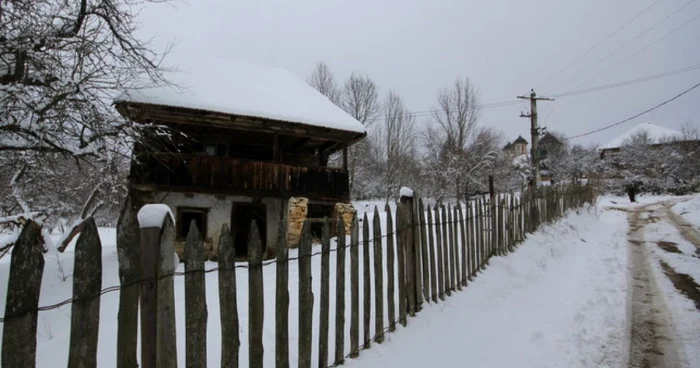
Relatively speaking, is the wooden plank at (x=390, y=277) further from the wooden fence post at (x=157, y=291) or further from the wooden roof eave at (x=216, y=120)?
the wooden roof eave at (x=216, y=120)

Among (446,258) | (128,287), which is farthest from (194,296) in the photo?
(446,258)

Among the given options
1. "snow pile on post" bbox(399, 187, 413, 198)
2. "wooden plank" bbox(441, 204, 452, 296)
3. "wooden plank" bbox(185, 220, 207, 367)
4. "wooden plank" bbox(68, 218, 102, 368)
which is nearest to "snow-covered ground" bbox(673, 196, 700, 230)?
"wooden plank" bbox(441, 204, 452, 296)

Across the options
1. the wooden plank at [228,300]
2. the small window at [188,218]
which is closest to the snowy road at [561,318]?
the wooden plank at [228,300]

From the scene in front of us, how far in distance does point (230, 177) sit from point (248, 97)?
112 inches

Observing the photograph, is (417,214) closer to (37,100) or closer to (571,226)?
(37,100)

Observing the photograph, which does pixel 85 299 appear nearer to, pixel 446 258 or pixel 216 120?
pixel 446 258

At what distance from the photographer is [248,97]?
12.6 metres

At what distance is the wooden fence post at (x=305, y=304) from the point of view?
3006 millimetres

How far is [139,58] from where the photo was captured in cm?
652

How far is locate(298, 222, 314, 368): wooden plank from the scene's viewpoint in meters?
3.01

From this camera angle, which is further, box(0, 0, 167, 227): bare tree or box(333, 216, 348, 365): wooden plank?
box(0, 0, 167, 227): bare tree

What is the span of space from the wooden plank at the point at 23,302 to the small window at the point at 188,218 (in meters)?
10.9

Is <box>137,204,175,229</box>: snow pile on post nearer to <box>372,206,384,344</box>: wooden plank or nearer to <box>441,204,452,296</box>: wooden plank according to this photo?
<box>372,206,384,344</box>: wooden plank

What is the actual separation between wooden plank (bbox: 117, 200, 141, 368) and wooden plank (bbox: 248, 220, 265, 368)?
0.76 metres
